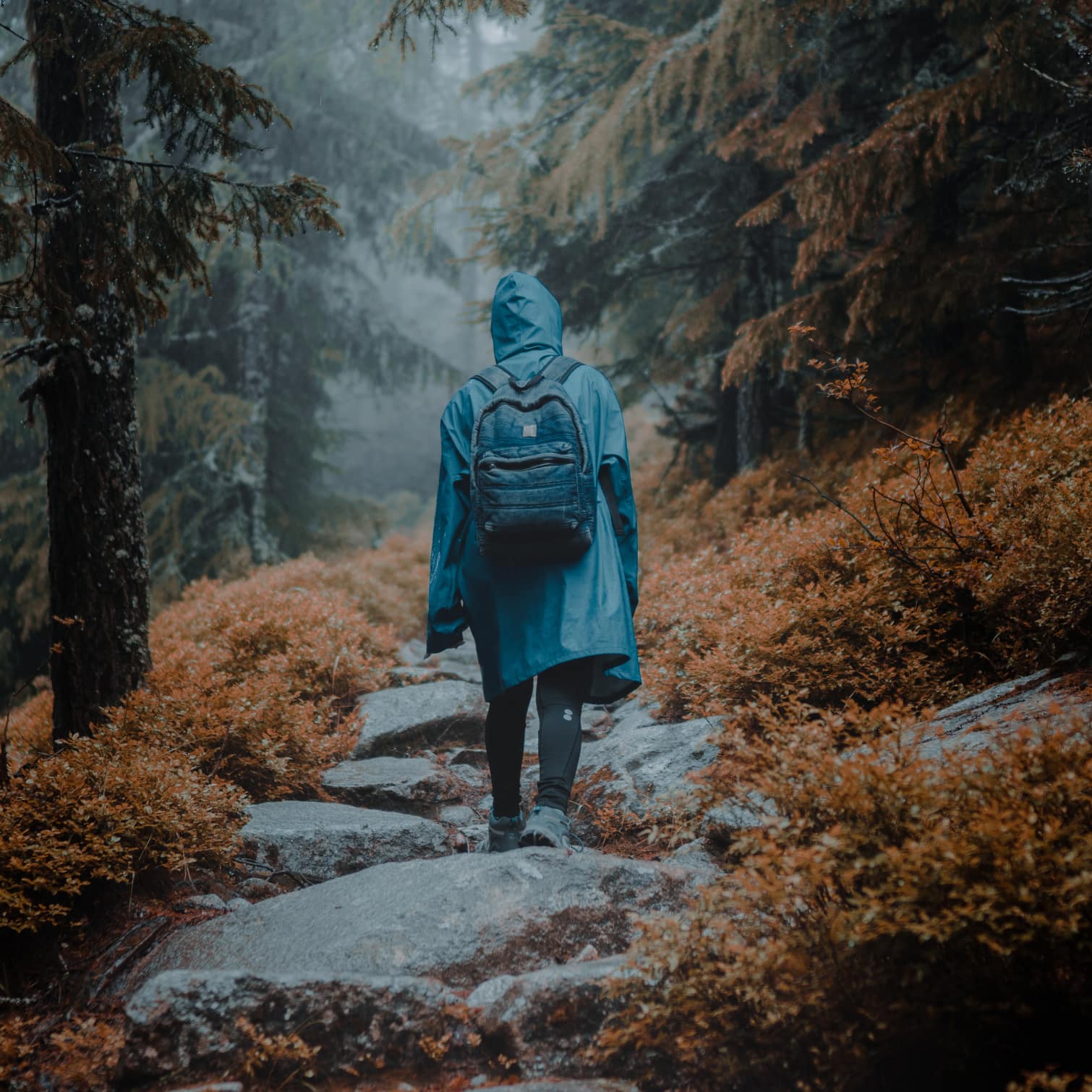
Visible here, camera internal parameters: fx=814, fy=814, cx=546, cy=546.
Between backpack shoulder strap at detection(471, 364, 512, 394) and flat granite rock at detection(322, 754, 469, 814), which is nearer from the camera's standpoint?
backpack shoulder strap at detection(471, 364, 512, 394)

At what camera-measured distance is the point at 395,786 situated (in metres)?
4.52

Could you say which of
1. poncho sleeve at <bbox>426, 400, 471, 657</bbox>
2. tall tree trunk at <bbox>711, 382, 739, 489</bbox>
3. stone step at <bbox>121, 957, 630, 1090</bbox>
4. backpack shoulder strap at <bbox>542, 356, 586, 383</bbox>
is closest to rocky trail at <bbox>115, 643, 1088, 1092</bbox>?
stone step at <bbox>121, 957, 630, 1090</bbox>

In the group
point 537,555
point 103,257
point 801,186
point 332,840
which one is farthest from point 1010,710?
point 103,257

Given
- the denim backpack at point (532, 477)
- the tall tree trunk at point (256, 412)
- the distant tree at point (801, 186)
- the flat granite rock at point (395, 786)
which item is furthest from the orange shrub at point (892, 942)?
the tall tree trunk at point (256, 412)

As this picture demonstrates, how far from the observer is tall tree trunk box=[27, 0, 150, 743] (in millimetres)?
4422

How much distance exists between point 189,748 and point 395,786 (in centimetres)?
110

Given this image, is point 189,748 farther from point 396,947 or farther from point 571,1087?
point 571,1087

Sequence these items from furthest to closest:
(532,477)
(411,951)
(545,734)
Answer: (545,734) < (532,477) < (411,951)

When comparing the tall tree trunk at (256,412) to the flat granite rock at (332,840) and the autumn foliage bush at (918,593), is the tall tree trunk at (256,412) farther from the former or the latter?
the autumn foliage bush at (918,593)

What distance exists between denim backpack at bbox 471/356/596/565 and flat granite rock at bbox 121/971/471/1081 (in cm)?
153

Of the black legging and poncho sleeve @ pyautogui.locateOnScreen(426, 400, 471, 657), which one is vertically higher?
poncho sleeve @ pyautogui.locateOnScreen(426, 400, 471, 657)

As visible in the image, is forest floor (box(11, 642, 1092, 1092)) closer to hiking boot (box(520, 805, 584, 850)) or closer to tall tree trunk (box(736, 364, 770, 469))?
hiking boot (box(520, 805, 584, 850))

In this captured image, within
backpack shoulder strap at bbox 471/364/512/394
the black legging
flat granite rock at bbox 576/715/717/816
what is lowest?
flat granite rock at bbox 576/715/717/816

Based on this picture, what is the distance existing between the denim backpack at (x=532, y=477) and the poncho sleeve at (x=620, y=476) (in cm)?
19
